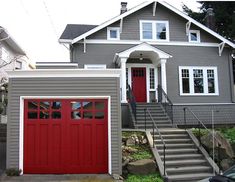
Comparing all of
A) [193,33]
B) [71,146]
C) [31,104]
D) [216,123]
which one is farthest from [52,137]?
[193,33]

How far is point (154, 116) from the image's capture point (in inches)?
599

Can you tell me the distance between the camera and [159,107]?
16172 millimetres

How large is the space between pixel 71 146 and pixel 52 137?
0.71m

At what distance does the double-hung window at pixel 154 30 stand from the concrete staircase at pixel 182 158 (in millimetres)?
7597

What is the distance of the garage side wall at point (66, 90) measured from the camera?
10203mm

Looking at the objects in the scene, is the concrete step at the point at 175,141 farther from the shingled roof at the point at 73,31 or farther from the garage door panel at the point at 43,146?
the shingled roof at the point at 73,31

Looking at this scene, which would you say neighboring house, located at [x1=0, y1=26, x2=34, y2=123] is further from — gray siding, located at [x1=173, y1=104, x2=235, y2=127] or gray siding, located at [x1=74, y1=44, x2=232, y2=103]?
gray siding, located at [x1=173, y1=104, x2=235, y2=127]

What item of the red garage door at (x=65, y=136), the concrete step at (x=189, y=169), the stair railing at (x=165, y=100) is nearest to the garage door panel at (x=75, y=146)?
the red garage door at (x=65, y=136)

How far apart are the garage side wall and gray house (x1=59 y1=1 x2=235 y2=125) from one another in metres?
6.78

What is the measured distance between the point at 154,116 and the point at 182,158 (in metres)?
4.72

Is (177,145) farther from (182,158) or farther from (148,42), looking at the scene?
(148,42)

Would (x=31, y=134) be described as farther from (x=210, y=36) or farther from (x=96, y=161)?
(x=210, y=36)

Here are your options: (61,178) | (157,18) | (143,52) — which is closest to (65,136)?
(61,178)

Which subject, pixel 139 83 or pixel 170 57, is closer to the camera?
pixel 170 57
